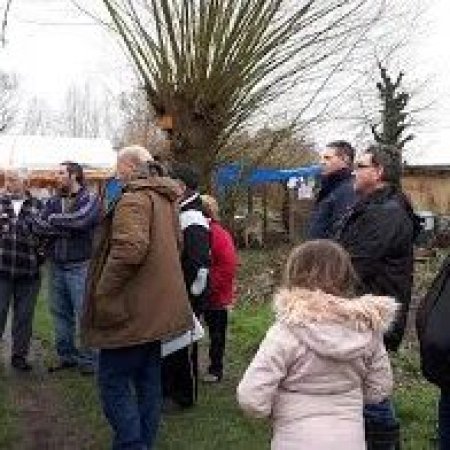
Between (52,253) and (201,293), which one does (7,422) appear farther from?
(52,253)

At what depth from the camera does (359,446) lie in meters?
4.25

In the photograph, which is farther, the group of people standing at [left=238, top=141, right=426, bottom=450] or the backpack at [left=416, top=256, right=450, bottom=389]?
the backpack at [left=416, top=256, right=450, bottom=389]

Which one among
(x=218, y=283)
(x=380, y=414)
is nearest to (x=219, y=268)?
(x=218, y=283)

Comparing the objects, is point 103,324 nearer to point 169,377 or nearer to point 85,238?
point 169,377

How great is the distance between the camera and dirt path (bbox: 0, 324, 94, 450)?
6652mm

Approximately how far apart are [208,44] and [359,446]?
10.9m

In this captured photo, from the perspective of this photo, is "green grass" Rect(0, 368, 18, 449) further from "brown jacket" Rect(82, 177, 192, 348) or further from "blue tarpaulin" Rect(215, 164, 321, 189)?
"blue tarpaulin" Rect(215, 164, 321, 189)

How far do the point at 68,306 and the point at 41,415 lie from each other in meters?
1.65

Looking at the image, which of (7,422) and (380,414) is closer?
(380,414)

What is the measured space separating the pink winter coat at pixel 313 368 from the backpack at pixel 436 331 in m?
0.36

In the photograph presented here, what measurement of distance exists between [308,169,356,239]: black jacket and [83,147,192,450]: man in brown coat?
4.24 feet

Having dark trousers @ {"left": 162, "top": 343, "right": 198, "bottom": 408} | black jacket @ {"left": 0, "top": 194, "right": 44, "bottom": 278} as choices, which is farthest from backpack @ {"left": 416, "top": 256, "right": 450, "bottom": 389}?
black jacket @ {"left": 0, "top": 194, "right": 44, "bottom": 278}

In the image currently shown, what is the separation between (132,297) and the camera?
18.3 ft

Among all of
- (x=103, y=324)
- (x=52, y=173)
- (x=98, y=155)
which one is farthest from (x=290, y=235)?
(x=103, y=324)
